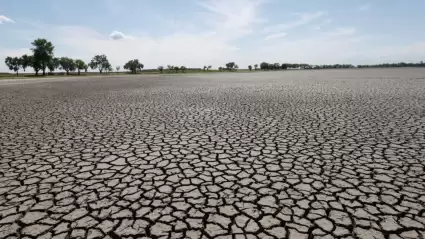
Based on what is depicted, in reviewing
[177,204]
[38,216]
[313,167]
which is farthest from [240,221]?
[38,216]

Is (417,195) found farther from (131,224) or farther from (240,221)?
(131,224)

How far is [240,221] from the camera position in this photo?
253 cm

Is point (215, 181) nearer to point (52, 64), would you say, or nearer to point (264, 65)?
point (52, 64)

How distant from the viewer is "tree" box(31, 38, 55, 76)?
63.6m

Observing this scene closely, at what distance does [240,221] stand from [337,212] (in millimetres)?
1051

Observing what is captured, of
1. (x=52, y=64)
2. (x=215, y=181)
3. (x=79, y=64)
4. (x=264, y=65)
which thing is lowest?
(x=215, y=181)

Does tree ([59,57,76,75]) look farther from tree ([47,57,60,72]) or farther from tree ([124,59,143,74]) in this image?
tree ([124,59,143,74])

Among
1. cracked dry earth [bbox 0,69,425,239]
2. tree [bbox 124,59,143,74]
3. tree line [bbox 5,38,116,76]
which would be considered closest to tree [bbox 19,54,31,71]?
tree line [bbox 5,38,116,76]

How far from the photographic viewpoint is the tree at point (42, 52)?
63.6m

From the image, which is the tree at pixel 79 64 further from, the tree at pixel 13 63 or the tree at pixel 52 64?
the tree at pixel 13 63

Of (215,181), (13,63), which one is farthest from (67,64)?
(215,181)

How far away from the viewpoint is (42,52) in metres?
64.3

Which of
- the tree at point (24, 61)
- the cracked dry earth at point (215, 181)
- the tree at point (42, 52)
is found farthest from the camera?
the tree at point (24, 61)

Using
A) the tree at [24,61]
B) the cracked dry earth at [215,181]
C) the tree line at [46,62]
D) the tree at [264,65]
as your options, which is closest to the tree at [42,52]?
the tree line at [46,62]
